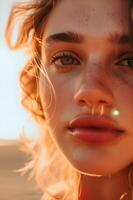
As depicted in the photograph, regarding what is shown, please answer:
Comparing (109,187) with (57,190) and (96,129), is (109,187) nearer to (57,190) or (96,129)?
(96,129)

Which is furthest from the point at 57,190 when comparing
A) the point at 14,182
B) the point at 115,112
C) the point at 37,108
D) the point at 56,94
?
the point at 14,182

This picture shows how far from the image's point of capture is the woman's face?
1.28 m

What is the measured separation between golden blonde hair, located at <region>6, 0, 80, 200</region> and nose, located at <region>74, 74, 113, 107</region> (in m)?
0.33

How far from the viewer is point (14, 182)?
3.12 meters

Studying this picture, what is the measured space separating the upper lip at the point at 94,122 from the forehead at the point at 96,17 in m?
0.21

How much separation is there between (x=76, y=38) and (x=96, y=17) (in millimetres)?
74

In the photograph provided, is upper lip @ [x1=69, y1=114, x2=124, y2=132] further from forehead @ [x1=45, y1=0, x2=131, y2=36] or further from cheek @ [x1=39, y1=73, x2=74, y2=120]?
forehead @ [x1=45, y1=0, x2=131, y2=36]

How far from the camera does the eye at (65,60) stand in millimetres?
1384

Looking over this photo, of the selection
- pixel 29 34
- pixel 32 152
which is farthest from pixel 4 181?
pixel 29 34

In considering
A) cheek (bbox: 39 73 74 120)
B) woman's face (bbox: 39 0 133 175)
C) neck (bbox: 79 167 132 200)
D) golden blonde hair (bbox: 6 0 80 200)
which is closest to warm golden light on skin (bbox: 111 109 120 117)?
woman's face (bbox: 39 0 133 175)

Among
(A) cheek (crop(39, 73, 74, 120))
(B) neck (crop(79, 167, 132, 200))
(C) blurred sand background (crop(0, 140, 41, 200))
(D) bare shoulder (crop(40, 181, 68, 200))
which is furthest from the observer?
(C) blurred sand background (crop(0, 140, 41, 200))

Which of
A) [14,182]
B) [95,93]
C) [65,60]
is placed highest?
[65,60]

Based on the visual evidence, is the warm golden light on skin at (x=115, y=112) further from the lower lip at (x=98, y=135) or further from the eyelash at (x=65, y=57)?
the eyelash at (x=65, y=57)

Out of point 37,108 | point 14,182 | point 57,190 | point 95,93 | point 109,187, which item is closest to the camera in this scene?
point 95,93
